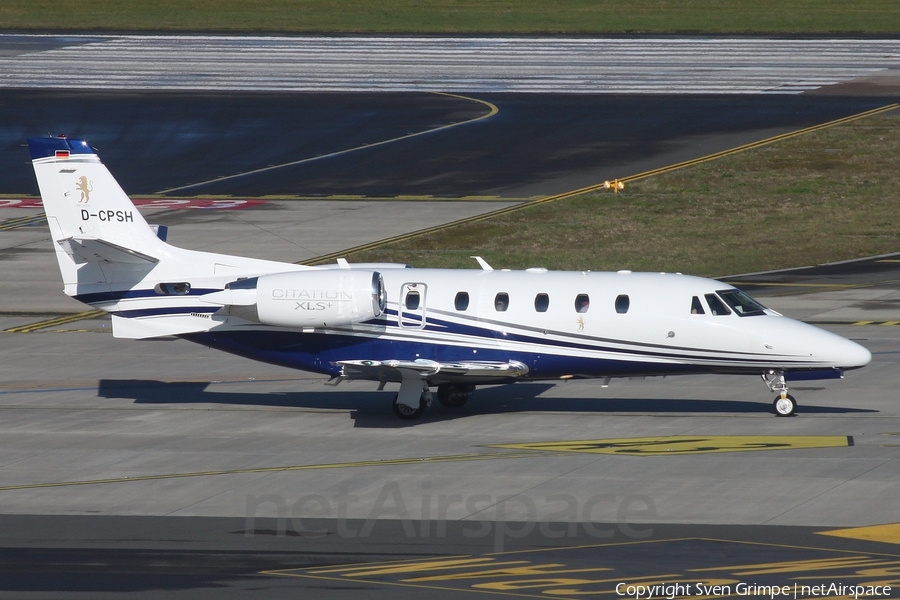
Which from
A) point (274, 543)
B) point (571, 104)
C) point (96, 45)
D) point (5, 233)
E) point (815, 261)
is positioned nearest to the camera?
point (274, 543)

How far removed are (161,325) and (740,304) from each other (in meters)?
12.8

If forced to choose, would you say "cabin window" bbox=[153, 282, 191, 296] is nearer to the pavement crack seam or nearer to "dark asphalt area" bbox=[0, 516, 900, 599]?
"dark asphalt area" bbox=[0, 516, 900, 599]

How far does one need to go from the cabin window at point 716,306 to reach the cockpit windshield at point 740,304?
0.14 meters

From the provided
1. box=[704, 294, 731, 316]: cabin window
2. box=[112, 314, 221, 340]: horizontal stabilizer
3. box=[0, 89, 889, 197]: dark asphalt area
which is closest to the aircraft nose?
box=[704, 294, 731, 316]: cabin window

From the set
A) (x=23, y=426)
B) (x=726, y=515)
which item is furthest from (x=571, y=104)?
(x=726, y=515)

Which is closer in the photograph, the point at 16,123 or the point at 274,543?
the point at 274,543

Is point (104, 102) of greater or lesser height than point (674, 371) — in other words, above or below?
above

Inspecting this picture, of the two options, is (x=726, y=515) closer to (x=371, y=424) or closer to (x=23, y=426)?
(x=371, y=424)

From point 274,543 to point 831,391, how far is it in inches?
634

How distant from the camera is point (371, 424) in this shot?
2855 centimetres

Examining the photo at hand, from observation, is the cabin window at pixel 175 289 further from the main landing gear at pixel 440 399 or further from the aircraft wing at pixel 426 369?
the main landing gear at pixel 440 399

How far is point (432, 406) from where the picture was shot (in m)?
30.6

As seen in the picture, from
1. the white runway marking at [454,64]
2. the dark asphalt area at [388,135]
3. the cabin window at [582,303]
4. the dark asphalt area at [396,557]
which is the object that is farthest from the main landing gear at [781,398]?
the white runway marking at [454,64]

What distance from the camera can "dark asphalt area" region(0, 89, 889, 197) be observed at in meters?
56.6
